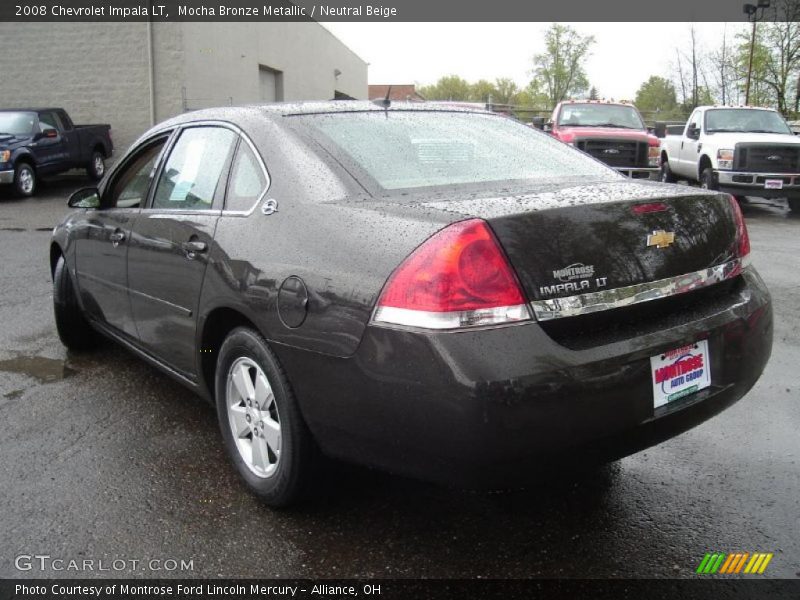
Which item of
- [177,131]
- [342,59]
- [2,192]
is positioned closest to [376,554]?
[177,131]

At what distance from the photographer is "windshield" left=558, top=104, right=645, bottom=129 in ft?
50.1

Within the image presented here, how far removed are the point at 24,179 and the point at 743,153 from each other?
1424 cm

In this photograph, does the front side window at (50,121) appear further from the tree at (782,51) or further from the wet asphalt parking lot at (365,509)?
the tree at (782,51)

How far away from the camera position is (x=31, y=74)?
21.3 meters

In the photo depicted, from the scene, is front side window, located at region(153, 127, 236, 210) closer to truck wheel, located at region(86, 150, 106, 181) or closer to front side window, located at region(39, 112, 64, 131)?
front side window, located at region(39, 112, 64, 131)

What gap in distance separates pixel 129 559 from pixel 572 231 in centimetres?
192

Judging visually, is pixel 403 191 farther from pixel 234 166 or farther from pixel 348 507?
pixel 348 507

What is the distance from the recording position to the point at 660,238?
254 cm

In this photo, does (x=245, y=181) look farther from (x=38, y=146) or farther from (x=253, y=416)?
(x=38, y=146)

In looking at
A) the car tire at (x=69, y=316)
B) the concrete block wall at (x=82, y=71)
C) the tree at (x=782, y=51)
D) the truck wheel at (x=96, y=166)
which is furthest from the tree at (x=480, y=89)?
the car tire at (x=69, y=316)

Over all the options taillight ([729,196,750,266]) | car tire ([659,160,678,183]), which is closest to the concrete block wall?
car tire ([659,160,678,183])

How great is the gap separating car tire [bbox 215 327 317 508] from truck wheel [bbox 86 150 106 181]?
1716 centimetres

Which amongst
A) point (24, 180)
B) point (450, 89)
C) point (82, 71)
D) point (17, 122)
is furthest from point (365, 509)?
point (450, 89)

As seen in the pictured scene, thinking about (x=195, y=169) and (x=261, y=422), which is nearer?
(x=261, y=422)
